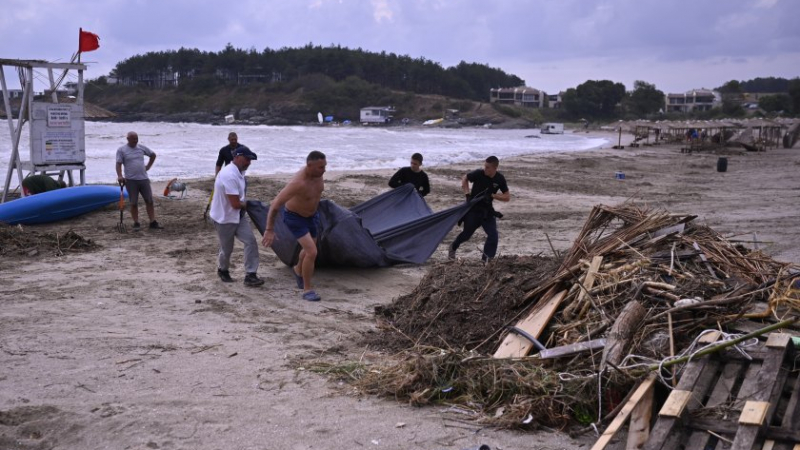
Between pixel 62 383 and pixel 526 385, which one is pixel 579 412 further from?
pixel 62 383

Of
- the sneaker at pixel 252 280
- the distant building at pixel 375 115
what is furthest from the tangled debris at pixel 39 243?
the distant building at pixel 375 115

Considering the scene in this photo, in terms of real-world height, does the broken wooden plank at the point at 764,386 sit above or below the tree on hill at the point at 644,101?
below

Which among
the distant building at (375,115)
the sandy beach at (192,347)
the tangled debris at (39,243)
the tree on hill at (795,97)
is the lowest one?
the sandy beach at (192,347)

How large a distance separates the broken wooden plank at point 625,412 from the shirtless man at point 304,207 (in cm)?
391

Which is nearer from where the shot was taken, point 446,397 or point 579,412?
point 579,412

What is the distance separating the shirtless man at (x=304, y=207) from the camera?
7305mm

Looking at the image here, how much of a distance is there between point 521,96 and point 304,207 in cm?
12950

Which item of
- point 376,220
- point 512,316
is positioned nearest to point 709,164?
point 376,220

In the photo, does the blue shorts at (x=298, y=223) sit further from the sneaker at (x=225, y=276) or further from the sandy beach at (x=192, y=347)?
the sneaker at (x=225, y=276)

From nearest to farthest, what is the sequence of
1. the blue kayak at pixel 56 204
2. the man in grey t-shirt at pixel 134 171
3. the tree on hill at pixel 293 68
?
the man in grey t-shirt at pixel 134 171 < the blue kayak at pixel 56 204 < the tree on hill at pixel 293 68

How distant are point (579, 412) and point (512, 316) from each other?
4.82ft

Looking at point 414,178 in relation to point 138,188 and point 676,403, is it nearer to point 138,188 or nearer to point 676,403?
point 138,188

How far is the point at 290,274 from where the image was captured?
8617 mm

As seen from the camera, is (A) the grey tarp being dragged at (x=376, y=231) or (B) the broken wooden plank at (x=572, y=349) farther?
(A) the grey tarp being dragged at (x=376, y=231)
